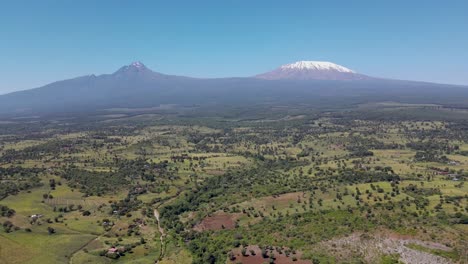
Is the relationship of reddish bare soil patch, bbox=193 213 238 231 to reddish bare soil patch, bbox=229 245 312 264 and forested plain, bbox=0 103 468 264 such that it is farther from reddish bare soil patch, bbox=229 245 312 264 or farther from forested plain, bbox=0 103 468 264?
reddish bare soil patch, bbox=229 245 312 264

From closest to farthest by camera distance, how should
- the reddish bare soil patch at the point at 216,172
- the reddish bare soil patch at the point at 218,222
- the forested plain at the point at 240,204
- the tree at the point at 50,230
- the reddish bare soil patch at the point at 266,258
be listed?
the reddish bare soil patch at the point at 266,258, the forested plain at the point at 240,204, the tree at the point at 50,230, the reddish bare soil patch at the point at 218,222, the reddish bare soil patch at the point at 216,172

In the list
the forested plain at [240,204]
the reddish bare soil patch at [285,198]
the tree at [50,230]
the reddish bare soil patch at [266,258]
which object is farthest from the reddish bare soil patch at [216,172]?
the reddish bare soil patch at [266,258]

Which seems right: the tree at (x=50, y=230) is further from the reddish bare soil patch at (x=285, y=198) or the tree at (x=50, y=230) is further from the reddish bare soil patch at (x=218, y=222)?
the reddish bare soil patch at (x=285, y=198)

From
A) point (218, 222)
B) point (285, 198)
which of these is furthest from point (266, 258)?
point (285, 198)

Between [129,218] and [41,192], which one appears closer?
[129,218]

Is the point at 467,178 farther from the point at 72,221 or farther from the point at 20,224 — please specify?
the point at 20,224

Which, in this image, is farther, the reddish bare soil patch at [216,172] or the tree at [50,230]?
the reddish bare soil patch at [216,172]

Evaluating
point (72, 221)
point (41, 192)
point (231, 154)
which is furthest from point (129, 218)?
point (231, 154)

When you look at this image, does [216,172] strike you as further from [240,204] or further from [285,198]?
[285,198]
